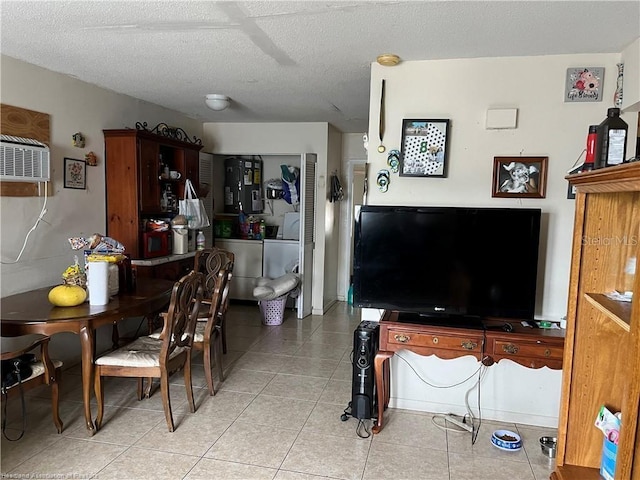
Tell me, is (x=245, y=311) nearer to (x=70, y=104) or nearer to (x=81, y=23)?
(x=70, y=104)

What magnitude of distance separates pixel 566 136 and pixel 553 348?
129cm

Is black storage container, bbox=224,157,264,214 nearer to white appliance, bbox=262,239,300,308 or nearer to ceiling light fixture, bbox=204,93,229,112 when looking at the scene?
white appliance, bbox=262,239,300,308

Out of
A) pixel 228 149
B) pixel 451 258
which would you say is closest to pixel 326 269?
pixel 228 149

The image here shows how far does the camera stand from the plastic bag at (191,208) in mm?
4617

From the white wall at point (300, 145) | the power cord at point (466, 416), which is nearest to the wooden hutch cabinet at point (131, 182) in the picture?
the white wall at point (300, 145)

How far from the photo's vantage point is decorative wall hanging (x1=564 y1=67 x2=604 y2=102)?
107 inches

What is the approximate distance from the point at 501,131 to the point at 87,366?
2879mm

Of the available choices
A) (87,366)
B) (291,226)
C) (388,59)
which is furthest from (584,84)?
(291,226)

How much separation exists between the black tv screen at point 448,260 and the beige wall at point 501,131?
12 cm

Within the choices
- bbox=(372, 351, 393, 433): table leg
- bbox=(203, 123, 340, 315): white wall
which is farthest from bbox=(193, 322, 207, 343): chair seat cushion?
bbox=(203, 123, 340, 315): white wall

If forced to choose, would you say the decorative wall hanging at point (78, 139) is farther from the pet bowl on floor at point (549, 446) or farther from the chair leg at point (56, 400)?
the pet bowl on floor at point (549, 446)

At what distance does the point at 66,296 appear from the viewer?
8.86 feet

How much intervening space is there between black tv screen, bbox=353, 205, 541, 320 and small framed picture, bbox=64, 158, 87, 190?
2.35m

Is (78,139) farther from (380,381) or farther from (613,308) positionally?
(613,308)
